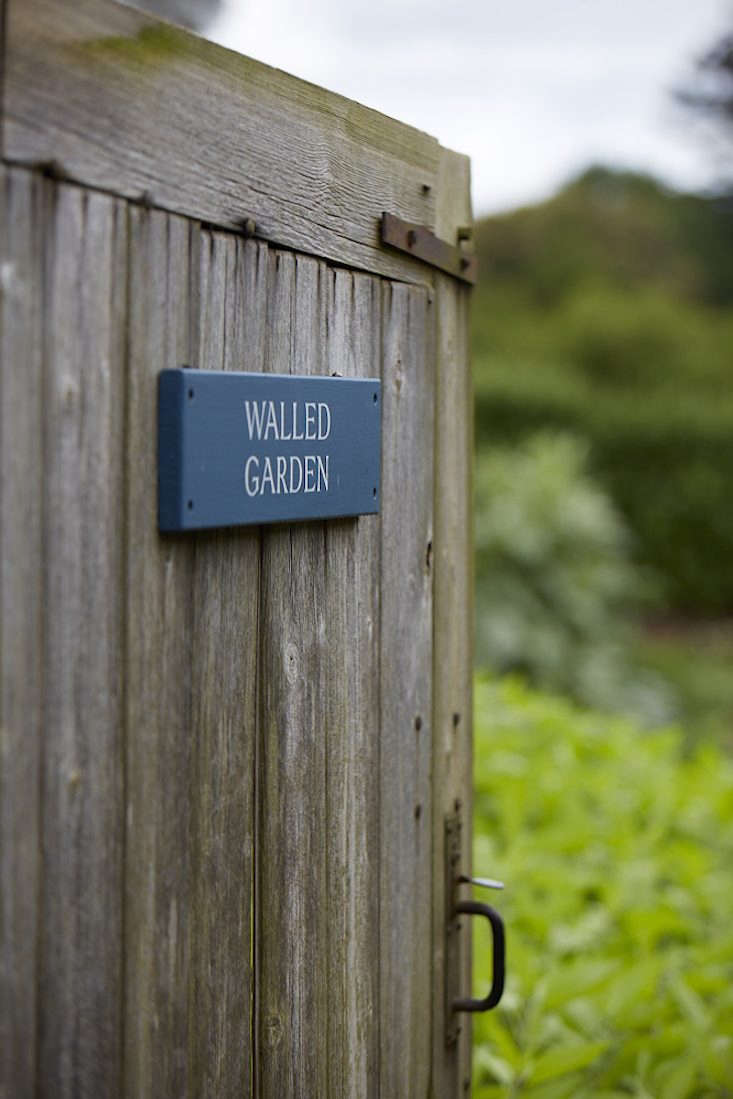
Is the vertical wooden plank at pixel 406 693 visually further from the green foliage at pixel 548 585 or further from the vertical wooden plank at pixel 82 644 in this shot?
the green foliage at pixel 548 585

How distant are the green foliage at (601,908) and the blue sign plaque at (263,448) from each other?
4.35ft

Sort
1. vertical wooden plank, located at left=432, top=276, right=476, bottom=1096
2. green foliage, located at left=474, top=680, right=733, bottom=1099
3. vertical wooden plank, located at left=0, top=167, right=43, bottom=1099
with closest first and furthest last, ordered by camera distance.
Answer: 1. vertical wooden plank, located at left=0, top=167, right=43, bottom=1099
2. vertical wooden plank, located at left=432, top=276, right=476, bottom=1096
3. green foliage, located at left=474, top=680, right=733, bottom=1099

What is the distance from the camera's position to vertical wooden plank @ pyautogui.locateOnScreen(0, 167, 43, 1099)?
38.9 inches

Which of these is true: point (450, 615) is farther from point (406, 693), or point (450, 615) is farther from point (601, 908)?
point (601, 908)

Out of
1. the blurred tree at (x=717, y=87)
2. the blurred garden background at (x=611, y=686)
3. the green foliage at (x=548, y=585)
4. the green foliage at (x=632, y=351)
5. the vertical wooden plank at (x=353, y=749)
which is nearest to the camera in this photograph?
the vertical wooden plank at (x=353, y=749)

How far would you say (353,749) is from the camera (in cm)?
152

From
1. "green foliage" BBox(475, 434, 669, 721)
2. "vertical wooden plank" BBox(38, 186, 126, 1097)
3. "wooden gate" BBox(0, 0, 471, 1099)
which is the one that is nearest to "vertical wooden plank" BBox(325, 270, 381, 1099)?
"wooden gate" BBox(0, 0, 471, 1099)

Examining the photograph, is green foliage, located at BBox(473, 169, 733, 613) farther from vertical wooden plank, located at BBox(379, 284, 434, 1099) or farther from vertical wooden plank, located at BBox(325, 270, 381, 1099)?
vertical wooden plank, located at BBox(325, 270, 381, 1099)

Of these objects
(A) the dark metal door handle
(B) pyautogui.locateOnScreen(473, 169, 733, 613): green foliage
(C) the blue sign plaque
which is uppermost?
(B) pyautogui.locateOnScreen(473, 169, 733, 613): green foliage

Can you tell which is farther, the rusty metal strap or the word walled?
the rusty metal strap

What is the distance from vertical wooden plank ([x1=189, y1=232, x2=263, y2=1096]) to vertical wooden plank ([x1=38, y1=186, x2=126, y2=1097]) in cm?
13

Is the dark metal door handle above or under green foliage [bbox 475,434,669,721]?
under

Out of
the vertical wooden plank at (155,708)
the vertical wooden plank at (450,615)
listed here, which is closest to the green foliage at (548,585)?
the vertical wooden plank at (450,615)

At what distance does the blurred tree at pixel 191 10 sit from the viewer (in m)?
9.60
